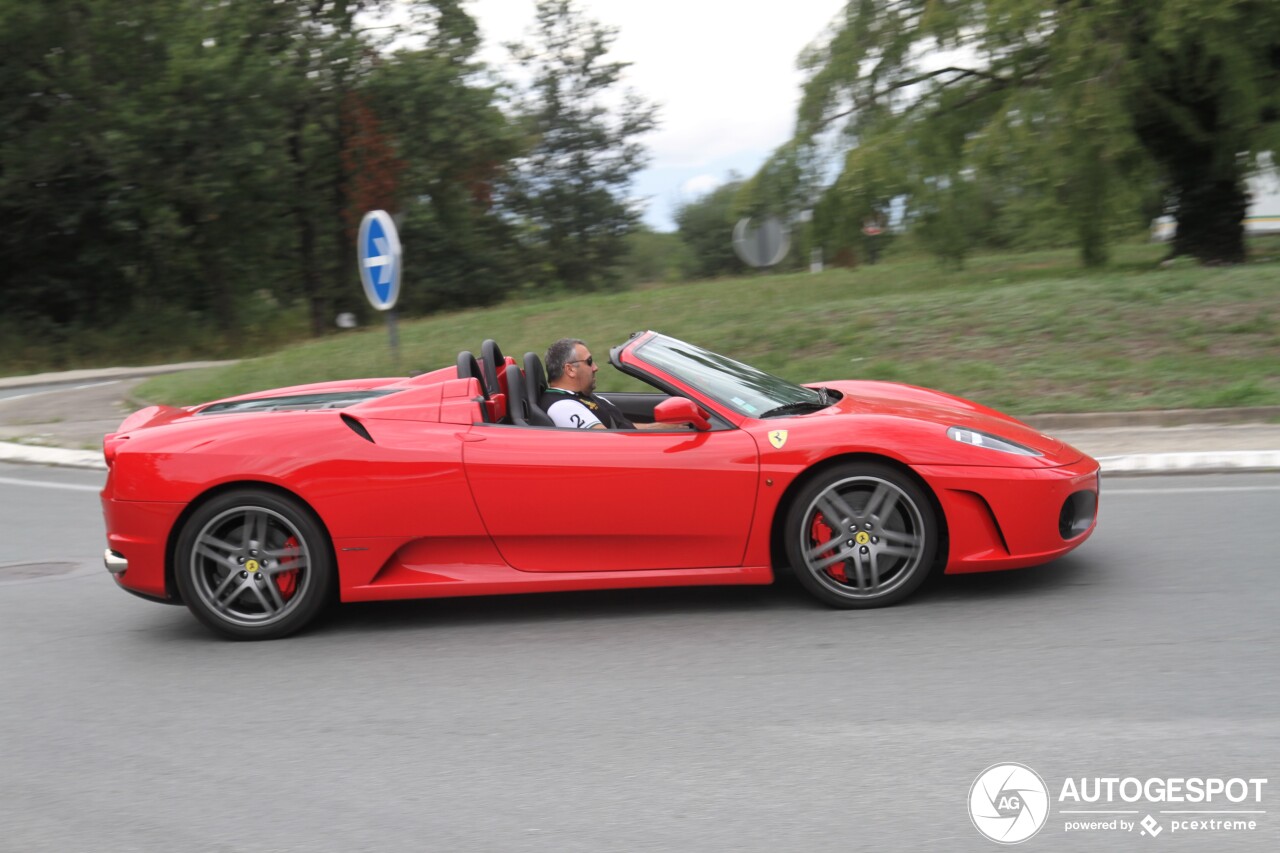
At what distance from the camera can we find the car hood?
5653mm

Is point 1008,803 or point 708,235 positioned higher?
point 708,235

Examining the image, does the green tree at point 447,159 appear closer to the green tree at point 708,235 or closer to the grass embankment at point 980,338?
the green tree at point 708,235

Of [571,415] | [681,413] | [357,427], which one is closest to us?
[681,413]

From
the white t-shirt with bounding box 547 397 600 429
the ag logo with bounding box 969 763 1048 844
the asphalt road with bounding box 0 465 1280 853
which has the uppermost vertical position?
the white t-shirt with bounding box 547 397 600 429

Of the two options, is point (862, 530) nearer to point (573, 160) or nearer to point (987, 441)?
point (987, 441)

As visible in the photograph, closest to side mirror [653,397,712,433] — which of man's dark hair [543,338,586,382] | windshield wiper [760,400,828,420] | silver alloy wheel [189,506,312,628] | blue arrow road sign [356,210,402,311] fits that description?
windshield wiper [760,400,828,420]

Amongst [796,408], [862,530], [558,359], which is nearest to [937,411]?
[796,408]

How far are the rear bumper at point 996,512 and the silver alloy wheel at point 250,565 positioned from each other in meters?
2.74

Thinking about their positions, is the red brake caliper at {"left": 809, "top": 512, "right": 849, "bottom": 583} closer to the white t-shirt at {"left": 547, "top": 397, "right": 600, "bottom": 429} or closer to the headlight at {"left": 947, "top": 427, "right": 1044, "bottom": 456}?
the headlight at {"left": 947, "top": 427, "right": 1044, "bottom": 456}

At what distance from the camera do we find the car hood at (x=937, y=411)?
565 cm

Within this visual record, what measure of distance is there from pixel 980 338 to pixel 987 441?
7.85 meters

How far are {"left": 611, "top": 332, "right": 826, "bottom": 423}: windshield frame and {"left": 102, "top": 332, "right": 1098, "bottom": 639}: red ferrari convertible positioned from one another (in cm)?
2

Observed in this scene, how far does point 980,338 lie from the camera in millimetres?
13062

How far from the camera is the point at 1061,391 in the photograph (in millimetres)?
11180
